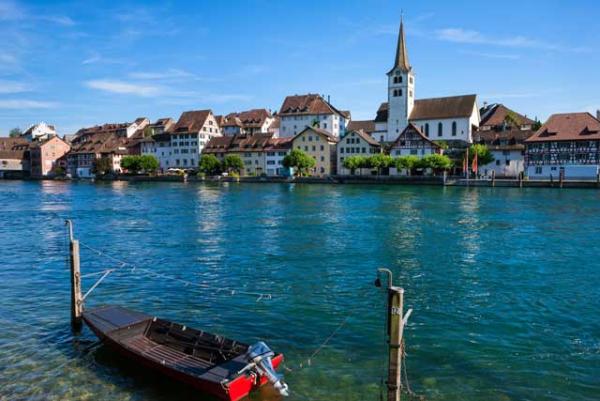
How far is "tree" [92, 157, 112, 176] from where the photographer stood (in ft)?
515

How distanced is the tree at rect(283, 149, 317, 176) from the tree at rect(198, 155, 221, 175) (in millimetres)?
22247

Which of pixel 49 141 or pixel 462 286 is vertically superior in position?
pixel 49 141

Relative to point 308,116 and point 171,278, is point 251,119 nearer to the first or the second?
point 308,116

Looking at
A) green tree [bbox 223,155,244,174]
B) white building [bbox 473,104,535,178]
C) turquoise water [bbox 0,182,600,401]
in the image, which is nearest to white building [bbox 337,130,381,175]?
white building [bbox 473,104,535,178]

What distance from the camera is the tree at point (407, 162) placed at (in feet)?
352

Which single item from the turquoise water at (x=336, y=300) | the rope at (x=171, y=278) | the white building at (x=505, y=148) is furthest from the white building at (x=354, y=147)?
the rope at (x=171, y=278)

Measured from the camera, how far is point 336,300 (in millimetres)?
20766

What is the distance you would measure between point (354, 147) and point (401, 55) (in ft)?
92.3

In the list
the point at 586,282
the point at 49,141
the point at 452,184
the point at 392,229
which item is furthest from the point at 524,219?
the point at 49,141

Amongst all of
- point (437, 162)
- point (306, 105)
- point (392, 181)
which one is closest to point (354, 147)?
point (392, 181)

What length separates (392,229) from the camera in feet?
135

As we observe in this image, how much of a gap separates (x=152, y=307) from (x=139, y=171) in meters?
142

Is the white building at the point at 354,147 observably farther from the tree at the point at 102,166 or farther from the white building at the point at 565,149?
the tree at the point at 102,166

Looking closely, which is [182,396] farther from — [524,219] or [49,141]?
[49,141]
